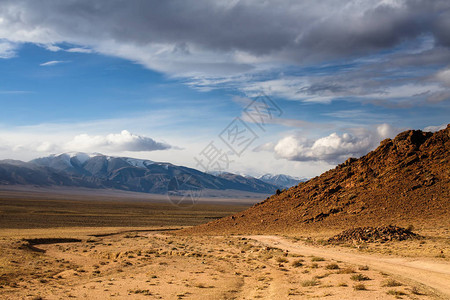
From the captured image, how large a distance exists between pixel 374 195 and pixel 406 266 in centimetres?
2738

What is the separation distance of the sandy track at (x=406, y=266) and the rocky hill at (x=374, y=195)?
46.6 ft

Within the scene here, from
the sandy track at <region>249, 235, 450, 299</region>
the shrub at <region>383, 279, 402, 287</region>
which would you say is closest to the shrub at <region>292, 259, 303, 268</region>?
the sandy track at <region>249, 235, 450, 299</region>

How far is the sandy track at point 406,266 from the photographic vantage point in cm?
1679

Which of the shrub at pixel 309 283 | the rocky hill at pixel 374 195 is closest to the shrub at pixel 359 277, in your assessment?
the shrub at pixel 309 283

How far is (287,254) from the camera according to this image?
27969mm

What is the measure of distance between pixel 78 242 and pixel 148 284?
25250mm

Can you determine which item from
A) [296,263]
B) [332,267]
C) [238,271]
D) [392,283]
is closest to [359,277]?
[392,283]

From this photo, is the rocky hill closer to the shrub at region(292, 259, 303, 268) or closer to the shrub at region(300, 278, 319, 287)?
the shrub at region(292, 259, 303, 268)

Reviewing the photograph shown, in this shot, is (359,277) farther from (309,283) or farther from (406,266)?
(406,266)

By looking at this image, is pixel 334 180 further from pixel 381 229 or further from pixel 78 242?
pixel 78 242

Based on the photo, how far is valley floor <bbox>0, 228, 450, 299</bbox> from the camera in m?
17.0

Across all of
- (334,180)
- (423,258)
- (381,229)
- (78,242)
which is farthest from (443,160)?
(78,242)

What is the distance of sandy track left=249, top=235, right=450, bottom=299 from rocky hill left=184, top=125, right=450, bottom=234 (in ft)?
46.6

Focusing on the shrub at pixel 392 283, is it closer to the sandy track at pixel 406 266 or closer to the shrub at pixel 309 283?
the sandy track at pixel 406 266
